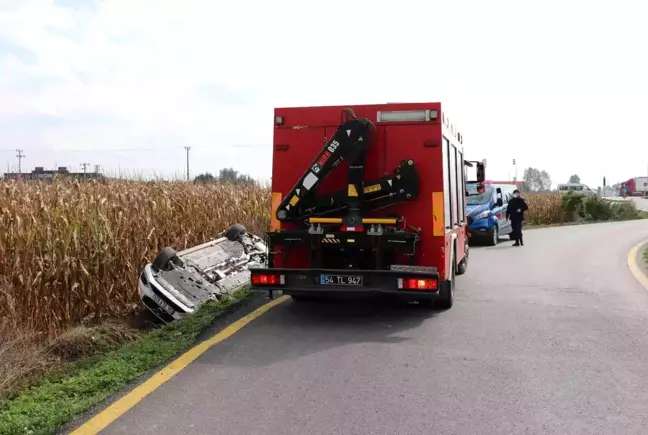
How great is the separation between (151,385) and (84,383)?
561 millimetres

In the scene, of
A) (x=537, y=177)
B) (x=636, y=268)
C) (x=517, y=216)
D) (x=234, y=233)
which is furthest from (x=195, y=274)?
(x=537, y=177)

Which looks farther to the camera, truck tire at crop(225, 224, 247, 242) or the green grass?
truck tire at crop(225, 224, 247, 242)

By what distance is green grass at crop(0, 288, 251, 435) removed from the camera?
4248 millimetres

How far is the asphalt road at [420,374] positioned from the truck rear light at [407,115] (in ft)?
7.94

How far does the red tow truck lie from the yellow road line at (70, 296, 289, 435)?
0.86m

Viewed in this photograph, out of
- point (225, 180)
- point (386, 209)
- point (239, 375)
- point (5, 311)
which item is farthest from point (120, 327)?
point (225, 180)

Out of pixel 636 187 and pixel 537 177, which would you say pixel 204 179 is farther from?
pixel 537 177

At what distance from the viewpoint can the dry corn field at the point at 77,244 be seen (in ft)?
23.9

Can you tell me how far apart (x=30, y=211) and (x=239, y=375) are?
4.04 meters

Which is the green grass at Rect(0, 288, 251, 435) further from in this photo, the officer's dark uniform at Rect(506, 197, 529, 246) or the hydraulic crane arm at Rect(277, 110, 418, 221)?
the officer's dark uniform at Rect(506, 197, 529, 246)

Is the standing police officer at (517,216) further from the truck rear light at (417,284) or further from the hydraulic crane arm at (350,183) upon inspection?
the truck rear light at (417,284)

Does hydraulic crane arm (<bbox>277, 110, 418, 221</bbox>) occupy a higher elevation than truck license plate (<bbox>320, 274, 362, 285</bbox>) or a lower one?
higher

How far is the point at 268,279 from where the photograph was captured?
24.2 feet

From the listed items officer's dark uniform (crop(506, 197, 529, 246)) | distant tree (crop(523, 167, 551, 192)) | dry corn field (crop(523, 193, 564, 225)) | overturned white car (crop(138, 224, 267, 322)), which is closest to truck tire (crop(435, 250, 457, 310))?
overturned white car (crop(138, 224, 267, 322))
